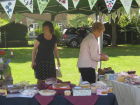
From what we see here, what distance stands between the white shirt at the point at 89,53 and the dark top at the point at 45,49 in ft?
2.51

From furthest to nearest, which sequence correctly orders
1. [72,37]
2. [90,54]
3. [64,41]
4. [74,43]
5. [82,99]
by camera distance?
[64,41] < [74,43] < [72,37] < [90,54] < [82,99]

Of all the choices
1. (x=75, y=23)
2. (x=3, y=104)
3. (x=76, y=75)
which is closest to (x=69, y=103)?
(x=3, y=104)

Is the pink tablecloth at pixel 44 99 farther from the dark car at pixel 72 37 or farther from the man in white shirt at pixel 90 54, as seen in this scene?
the dark car at pixel 72 37

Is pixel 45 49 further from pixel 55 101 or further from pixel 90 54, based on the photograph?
pixel 55 101

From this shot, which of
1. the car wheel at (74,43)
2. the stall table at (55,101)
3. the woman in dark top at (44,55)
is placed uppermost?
the woman in dark top at (44,55)

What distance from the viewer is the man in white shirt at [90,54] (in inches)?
214

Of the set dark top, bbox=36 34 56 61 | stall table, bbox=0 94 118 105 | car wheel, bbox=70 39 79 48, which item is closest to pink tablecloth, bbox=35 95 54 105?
stall table, bbox=0 94 118 105

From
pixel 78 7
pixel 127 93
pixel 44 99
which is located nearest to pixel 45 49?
pixel 127 93

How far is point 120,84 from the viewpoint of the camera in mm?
5340

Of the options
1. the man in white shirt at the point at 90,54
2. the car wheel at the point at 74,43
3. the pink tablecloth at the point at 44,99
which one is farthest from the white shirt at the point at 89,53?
the car wheel at the point at 74,43

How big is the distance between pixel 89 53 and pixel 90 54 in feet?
0.09

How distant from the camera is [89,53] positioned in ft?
18.0

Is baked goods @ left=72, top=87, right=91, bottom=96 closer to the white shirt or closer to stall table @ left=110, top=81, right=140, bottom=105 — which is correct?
stall table @ left=110, top=81, right=140, bottom=105

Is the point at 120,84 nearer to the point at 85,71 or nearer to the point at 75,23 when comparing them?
the point at 85,71
